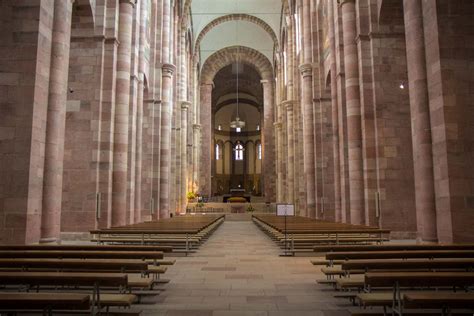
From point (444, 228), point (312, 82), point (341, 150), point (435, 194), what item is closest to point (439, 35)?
point (435, 194)

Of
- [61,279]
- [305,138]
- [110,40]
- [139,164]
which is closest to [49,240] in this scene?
[61,279]

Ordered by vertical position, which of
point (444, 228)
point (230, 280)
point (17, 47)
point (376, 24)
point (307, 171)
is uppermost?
point (376, 24)

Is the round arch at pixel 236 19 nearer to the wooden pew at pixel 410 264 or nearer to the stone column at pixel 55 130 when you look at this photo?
the stone column at pixel 55 130

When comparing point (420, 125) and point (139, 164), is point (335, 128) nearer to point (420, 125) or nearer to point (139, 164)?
point (420, 125)

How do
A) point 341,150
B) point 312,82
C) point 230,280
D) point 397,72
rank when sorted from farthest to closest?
point 312,82, point 341,150, point 397,72, point 230,280

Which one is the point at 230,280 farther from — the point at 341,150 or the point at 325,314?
the point at 341,150

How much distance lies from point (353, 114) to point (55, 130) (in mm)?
11359

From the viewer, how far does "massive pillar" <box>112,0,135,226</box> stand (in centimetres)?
1694

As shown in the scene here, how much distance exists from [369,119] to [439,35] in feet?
20.1

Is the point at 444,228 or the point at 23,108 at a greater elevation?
the point at 23,108

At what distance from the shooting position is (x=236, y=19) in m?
46.3

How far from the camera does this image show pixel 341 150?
746 inches

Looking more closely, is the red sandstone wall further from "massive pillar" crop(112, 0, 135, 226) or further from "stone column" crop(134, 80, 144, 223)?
"stone column" crop(134, 80, 144, 223)

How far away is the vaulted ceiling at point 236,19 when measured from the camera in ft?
145
